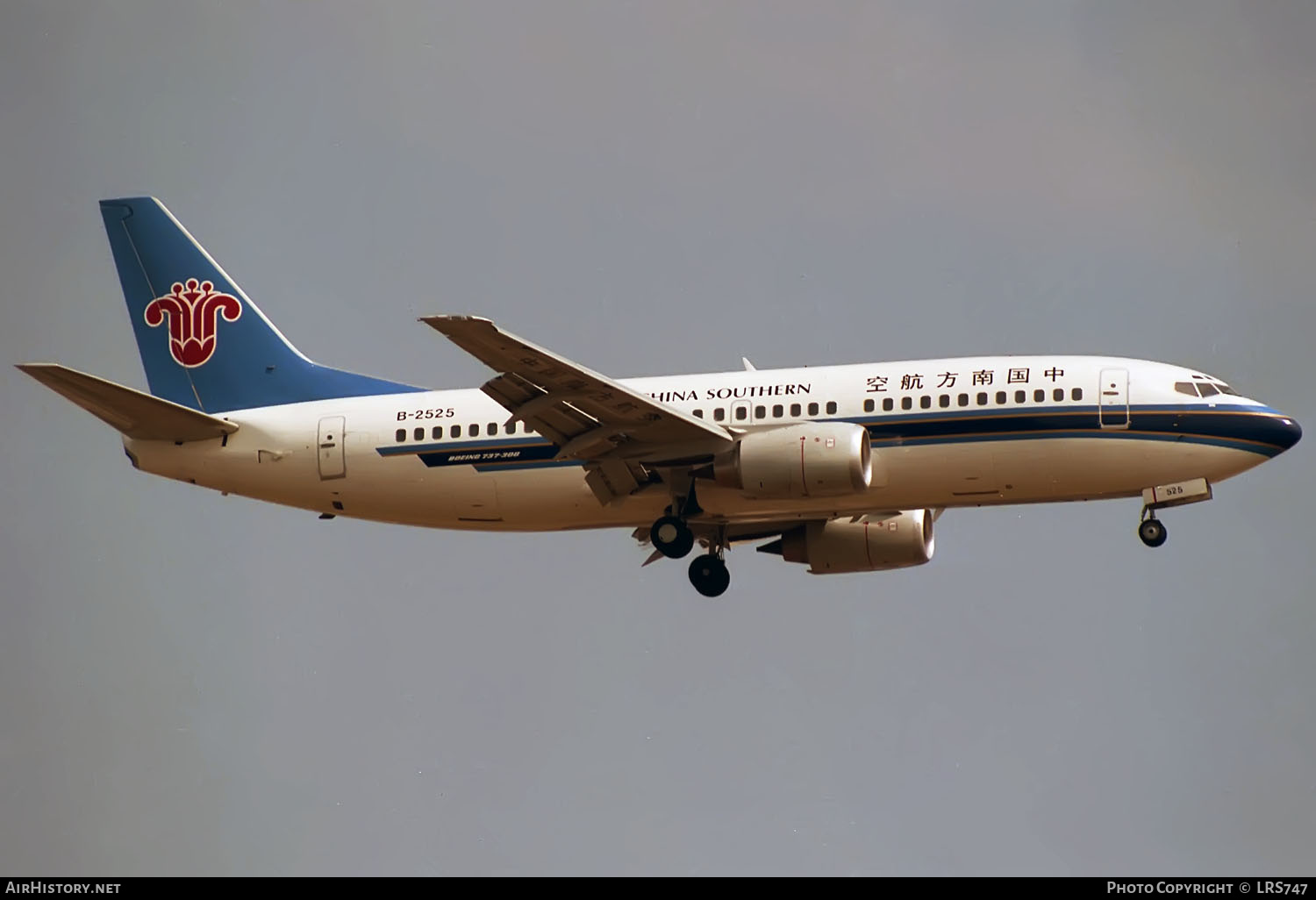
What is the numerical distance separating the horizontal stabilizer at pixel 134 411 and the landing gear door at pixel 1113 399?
19480 mm

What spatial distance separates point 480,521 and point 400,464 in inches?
86.9

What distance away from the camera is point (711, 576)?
4609 cm

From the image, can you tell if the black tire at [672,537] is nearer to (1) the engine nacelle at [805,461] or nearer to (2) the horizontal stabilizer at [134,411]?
(1) the engine nacelle at [805,461]

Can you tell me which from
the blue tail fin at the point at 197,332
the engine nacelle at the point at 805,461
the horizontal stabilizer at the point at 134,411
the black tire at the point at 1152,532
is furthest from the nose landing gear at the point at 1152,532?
the horizontal stabilizer at the point at 134,411

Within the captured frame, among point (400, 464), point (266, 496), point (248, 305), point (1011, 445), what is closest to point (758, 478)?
point (1011, 445)

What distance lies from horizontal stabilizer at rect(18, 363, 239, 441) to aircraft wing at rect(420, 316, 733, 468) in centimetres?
818

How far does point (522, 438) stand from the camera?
43.4 m

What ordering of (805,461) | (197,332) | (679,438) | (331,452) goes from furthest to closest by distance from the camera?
(197,332) → (331,452) → (679,438) → (805,461)

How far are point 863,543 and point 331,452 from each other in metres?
12.7

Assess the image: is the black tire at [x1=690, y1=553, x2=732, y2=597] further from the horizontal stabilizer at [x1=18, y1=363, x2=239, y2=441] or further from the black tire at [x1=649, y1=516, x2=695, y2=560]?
the horizontal stabilizer at [x1=18, y1=363, x2=239, y2=441]

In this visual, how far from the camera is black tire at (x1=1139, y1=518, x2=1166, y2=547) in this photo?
136 feet

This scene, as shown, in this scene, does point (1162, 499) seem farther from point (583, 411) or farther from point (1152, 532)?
point (583, 411)

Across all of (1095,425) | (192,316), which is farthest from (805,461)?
(192,316)
